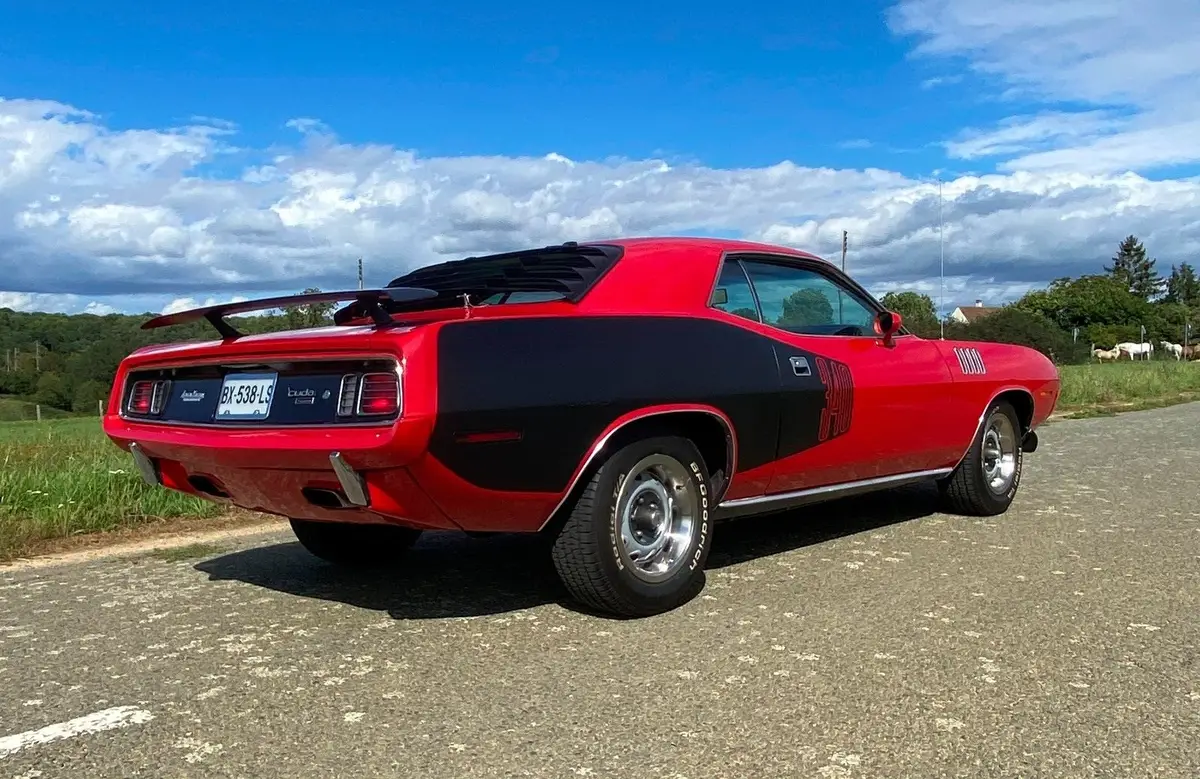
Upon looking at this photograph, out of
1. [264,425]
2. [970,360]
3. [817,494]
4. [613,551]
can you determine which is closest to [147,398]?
[264,425]

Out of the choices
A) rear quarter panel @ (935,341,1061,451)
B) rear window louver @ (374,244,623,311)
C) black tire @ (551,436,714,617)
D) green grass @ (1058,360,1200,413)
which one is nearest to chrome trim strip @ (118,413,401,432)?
rear window louver @ (374,244,623,311)

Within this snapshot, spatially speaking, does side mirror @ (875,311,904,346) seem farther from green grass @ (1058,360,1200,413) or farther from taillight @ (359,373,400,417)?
green grass @ (1058,360,1200,413)

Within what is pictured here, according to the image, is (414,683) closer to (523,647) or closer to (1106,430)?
(523,647)

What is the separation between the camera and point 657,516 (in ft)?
13.1

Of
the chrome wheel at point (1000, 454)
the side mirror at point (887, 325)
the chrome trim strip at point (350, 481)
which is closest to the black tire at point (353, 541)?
the chrome trim strip at point (350, 481)

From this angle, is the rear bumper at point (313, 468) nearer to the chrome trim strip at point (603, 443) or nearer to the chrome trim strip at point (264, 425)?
the chrome trim strip at point (264, 425)

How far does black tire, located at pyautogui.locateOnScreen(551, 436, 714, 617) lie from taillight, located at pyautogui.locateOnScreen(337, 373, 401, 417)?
0.84 meters

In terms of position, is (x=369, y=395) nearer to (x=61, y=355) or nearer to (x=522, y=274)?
(x=522, y=274)

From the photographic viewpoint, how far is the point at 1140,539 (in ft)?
17.0

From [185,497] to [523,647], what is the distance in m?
3.94

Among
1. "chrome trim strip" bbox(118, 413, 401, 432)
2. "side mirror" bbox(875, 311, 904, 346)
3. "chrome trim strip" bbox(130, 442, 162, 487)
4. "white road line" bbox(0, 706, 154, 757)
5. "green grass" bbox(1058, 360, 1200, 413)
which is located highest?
"side mirror" bbox(875, 311, 904, 346)

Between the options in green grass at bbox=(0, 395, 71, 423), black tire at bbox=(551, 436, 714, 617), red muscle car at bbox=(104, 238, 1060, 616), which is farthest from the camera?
green grass at bbox=(0, 395, 71, 423)

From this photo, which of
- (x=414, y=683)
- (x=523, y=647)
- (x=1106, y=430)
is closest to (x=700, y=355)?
(x=523, y=647)

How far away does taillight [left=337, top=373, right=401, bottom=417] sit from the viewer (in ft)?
10.5
